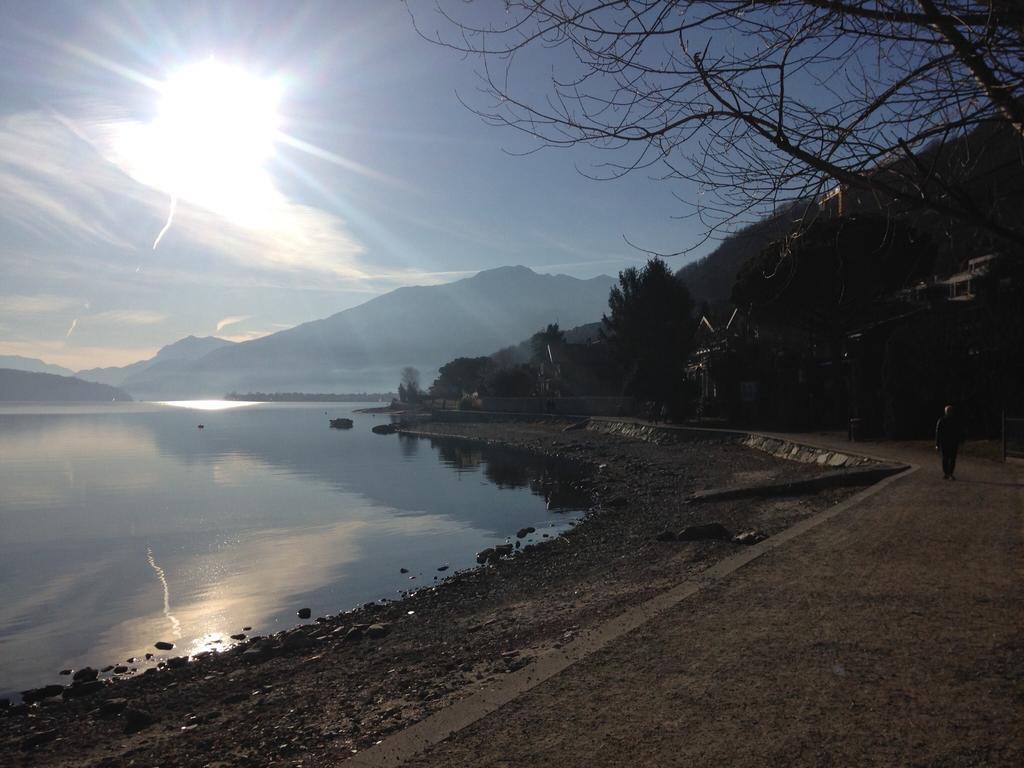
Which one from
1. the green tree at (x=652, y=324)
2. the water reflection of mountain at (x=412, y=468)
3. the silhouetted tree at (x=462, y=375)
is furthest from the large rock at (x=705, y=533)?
the silhouetted tree at (x=462, y=375)

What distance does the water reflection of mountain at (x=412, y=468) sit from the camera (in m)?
26.2

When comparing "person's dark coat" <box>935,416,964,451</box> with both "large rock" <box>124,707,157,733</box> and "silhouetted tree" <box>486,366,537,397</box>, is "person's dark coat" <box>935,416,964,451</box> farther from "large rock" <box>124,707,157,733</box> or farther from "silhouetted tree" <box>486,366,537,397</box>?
"silhouetted tree" <box>486,366,537,397</box>

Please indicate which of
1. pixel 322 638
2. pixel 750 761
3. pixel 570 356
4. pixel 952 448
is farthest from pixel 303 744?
pixel 570 356

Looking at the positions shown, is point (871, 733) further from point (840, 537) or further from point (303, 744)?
point (840, 537)

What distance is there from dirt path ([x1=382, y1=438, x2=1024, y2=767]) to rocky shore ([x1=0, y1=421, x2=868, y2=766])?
1.45 meters

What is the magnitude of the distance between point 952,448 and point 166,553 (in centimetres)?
1750

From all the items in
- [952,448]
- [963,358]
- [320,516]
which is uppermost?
[963,358]

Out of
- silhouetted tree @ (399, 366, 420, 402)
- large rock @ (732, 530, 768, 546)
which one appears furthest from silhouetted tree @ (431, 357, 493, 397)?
large rock @ (732, 530, 768, 546)

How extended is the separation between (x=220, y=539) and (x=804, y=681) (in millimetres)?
18844

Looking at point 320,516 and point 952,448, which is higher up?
point 952,448

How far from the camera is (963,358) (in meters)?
21.9

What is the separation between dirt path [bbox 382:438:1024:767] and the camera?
4.01m

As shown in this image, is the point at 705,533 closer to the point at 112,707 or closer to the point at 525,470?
the point at 112,707

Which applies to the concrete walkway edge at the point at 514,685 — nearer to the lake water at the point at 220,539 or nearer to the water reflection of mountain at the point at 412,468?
the lake water at the point at 220,539
